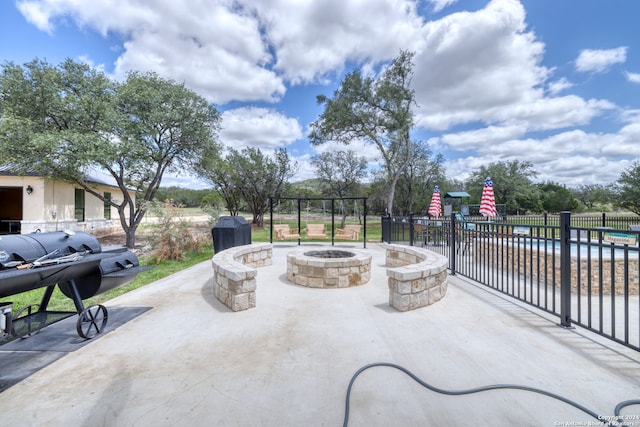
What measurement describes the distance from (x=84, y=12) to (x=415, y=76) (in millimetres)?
14541

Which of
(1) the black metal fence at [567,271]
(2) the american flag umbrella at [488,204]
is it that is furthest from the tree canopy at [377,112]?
(1) the black metal fence at [567,271]

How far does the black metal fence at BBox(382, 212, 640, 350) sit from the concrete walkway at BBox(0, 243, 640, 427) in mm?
478

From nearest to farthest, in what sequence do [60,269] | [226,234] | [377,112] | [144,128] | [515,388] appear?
[515,388], [60,269], [226,234], [144,128], [377,112]

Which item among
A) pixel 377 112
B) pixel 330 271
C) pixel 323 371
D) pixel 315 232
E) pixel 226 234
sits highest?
pixel 377 112

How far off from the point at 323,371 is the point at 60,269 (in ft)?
9.18

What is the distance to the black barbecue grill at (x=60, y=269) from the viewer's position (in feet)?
7.91

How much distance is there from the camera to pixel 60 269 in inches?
106

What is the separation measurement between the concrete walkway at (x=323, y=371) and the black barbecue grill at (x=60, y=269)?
1.81ft

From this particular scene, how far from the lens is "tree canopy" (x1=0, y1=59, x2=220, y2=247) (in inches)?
370

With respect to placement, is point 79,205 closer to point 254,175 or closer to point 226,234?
point 254,175

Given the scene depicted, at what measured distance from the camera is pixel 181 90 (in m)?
11.5

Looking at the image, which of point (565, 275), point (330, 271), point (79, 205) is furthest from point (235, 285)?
point (79, 205)

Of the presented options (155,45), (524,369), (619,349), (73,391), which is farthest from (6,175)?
(619,349)

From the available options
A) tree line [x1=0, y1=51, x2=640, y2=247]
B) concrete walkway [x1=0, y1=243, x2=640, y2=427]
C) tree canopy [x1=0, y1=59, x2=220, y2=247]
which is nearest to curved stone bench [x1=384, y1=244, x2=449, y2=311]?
concrete walkway [x1=0, y1=243, x2=640, y2=427]
